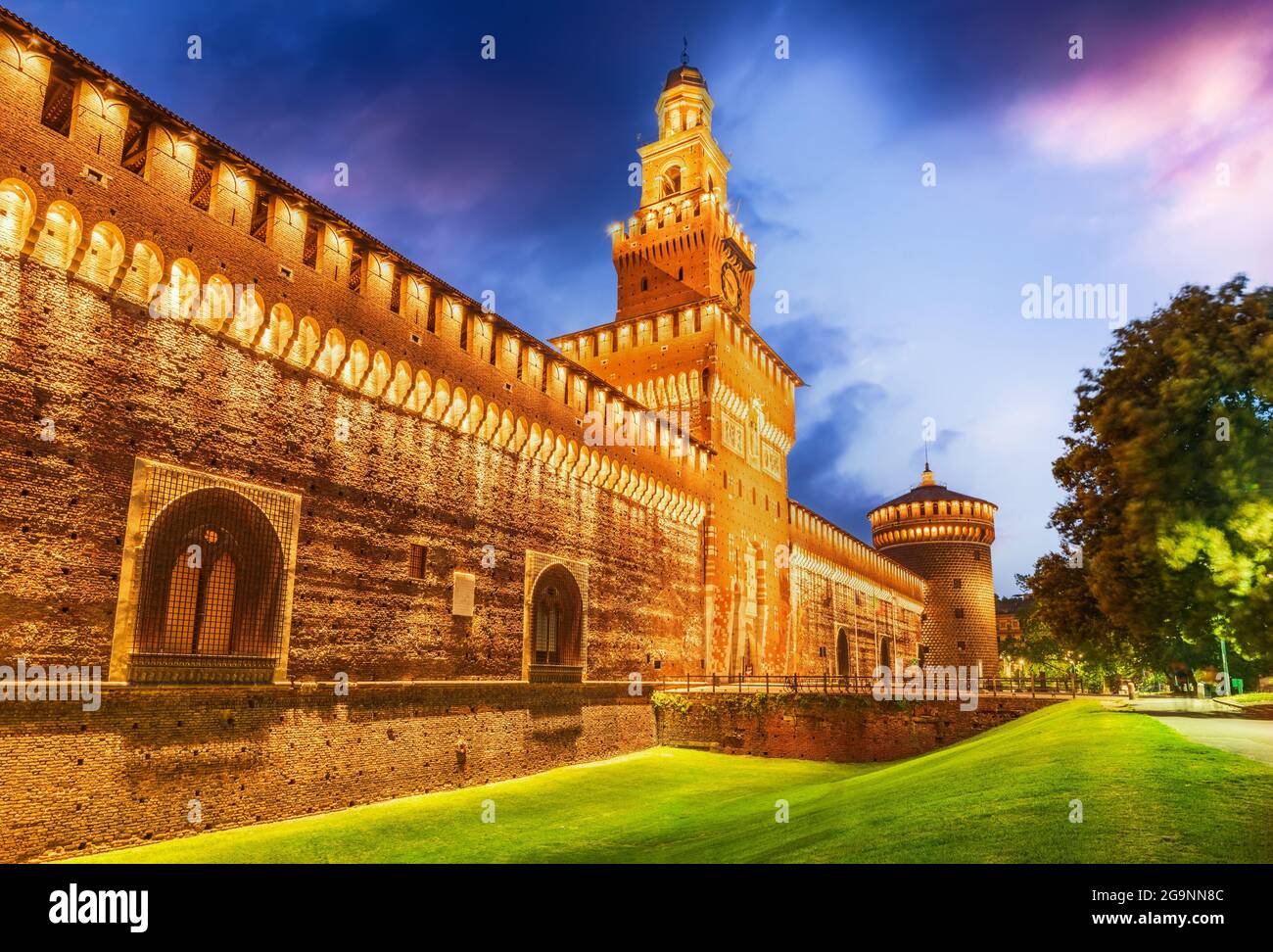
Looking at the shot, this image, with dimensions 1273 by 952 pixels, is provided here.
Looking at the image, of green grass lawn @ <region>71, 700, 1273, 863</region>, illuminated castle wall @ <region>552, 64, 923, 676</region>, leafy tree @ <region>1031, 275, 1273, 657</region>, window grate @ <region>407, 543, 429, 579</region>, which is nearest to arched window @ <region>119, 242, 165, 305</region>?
window grate @ <region>407, 543, 429, 579</region>

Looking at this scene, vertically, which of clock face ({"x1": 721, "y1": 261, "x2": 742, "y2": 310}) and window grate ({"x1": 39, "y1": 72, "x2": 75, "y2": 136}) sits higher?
clock face ({"x1": 721, "y1": 261, "x2": 742, "y2": 310})

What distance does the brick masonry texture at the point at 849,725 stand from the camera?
70.8 feet

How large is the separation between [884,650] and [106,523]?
150ft

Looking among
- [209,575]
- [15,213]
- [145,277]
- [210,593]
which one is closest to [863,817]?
[210,593]

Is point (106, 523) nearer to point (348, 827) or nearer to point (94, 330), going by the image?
point (94, 330)

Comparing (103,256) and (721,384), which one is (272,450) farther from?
(721,384)

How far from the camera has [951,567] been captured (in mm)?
54500

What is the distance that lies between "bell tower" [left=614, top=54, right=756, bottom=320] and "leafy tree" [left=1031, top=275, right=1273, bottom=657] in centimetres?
2037

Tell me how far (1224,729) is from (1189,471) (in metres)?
4.69

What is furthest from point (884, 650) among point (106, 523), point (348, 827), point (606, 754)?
point (106, 523)

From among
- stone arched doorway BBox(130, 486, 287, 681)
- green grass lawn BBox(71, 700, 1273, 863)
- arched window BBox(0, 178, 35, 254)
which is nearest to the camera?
green grass lawn BBox(71, 700, 1273, 863)

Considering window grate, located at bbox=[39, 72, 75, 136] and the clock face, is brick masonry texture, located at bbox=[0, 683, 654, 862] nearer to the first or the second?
window grate, located at bbox=[39, 72, 75, 136]

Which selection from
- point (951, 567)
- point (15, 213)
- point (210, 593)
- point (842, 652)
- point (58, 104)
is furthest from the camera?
point (951, 567)

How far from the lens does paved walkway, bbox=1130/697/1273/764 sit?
939 cm
